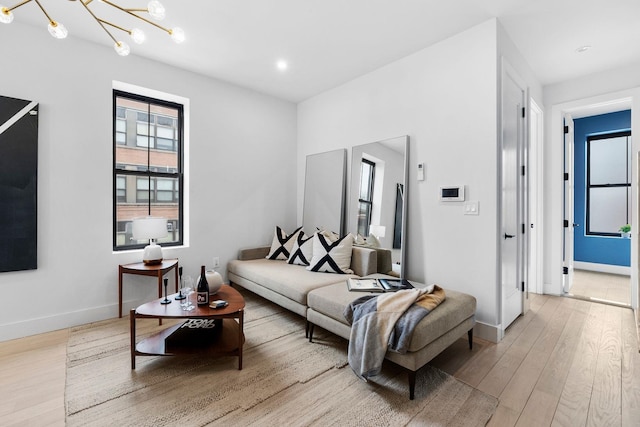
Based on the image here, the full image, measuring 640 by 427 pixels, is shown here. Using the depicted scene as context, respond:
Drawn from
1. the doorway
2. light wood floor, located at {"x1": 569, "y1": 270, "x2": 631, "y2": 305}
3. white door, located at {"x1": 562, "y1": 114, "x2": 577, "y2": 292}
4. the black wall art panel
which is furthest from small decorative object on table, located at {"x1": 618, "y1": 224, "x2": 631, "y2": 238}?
the black wall art panel

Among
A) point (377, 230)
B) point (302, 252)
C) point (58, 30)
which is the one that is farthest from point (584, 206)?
point (58, 30)

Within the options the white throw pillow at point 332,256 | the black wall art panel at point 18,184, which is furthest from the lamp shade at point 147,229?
the white throw pillow at point 332,256

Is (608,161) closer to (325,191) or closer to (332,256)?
(325,191)

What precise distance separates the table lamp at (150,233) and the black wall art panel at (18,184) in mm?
799

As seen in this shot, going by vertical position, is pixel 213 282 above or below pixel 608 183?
below

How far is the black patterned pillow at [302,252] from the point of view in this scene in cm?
359

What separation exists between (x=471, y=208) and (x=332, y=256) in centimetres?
147

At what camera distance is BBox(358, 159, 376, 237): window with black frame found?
11.6 feet

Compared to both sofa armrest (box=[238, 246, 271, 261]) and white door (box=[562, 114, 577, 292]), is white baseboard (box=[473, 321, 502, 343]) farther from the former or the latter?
sofa armrest (box=[238, 246, 271, 261])

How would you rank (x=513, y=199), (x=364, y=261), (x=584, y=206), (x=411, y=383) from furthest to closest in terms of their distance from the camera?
(x=584, y=206), (x=364, y=261), (x=513, y=199), (x=411, y=383)

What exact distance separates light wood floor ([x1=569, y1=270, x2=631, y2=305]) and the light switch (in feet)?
8.36

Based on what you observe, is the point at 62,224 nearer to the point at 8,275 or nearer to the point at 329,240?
the point at 8,275

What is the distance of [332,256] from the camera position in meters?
3.30

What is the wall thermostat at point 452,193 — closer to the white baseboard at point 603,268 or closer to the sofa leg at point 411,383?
the sofa leg at point 411,383
